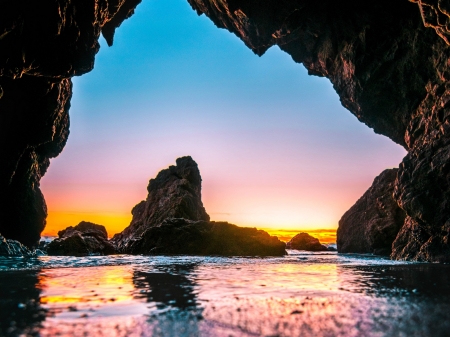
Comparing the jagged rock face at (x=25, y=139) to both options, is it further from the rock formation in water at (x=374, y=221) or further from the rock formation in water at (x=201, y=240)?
the rock formation in water at (x=374, y=221)

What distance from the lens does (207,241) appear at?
17.0 meters

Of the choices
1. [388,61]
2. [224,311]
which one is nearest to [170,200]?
[388,61]

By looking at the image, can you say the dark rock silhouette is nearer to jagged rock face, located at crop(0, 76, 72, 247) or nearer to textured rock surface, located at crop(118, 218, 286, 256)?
textured rock surface, located at crop(118, 218, 286, 256)

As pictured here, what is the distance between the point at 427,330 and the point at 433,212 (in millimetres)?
10376

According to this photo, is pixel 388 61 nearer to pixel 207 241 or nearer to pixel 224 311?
pixel 207 241

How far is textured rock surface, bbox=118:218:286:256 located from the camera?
54.2ft

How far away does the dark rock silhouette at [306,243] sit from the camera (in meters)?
29.0

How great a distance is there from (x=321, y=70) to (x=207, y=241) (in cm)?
1415

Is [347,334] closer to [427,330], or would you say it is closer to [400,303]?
[427,330]

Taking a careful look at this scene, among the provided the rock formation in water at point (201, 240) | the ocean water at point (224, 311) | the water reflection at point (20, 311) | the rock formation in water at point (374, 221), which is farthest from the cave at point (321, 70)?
the water reflection at point (20, 311)

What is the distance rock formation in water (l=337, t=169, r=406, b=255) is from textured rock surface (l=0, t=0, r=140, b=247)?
18315 mm

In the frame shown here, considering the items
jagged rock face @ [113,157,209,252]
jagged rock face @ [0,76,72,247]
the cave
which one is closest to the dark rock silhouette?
jagged rock face @ [113,157,209,252]

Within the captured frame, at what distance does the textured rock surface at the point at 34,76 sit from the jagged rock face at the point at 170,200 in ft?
22.9

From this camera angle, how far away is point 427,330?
1.75 metres
